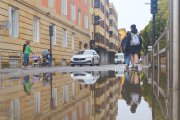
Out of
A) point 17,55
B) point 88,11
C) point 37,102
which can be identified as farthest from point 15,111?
point 88,11

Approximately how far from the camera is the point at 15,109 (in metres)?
4.48

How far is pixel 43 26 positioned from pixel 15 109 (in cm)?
2925

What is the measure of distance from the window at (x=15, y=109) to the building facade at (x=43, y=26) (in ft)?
60.2

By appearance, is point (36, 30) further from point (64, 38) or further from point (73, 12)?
point (73, 12)

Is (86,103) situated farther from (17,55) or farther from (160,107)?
(17,55)

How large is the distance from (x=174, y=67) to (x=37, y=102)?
1.83 meters

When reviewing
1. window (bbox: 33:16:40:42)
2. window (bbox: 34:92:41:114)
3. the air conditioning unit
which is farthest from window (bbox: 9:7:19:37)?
window (bbox: 34:92:41:114)

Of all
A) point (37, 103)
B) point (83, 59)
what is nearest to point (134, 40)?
point (37, 103)

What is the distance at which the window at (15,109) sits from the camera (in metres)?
3.92

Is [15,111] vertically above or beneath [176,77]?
beneath

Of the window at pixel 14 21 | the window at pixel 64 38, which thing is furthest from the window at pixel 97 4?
the window at pixel 14 21

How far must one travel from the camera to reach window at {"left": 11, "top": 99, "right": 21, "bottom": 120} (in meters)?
3.92

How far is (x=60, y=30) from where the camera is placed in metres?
40.2

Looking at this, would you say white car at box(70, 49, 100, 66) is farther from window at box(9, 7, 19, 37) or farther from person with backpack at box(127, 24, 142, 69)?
person with backpack at box(127, 24, 142, 69)
